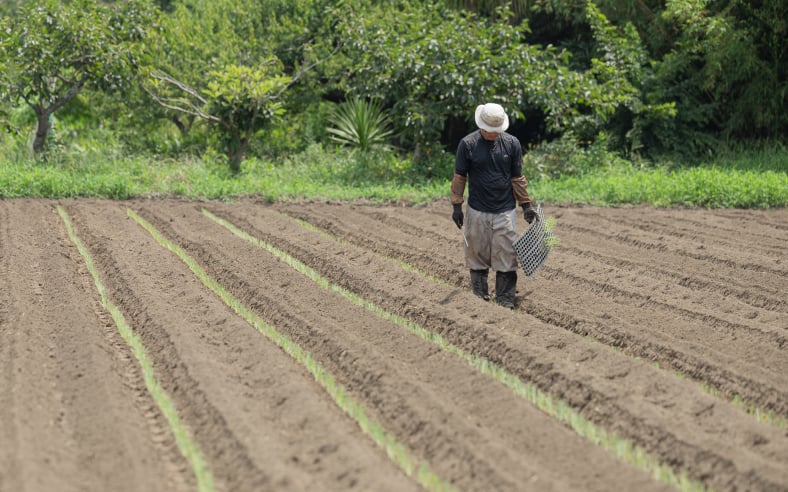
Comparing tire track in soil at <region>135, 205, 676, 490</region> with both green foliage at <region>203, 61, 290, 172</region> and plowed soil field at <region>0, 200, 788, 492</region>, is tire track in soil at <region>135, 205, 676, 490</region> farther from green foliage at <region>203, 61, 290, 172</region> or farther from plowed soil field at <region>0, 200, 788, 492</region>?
green foliage at <region>203, 61, 290, 172</region>

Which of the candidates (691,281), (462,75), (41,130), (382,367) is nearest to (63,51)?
(41,130)

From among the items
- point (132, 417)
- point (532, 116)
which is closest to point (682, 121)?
point (532, 116)

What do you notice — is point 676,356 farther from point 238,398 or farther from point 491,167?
point 238,398

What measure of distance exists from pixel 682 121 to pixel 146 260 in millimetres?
11553

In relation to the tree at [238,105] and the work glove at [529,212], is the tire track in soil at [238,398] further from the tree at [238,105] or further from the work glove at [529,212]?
the tree at [238,105]

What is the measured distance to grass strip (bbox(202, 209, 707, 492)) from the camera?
15.0ft

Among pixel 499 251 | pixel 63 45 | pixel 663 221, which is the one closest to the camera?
pixel 499 251

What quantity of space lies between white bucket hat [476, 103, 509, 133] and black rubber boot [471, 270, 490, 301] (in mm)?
1307

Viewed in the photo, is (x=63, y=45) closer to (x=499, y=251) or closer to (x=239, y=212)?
(x=239, y=212)

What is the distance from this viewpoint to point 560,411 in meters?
5.43

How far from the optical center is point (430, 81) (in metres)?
15.6

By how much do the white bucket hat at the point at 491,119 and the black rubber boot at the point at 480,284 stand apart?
1.31 meters

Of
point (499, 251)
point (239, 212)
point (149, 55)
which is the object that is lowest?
point (239, 212)

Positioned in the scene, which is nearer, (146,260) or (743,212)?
(146,260)
